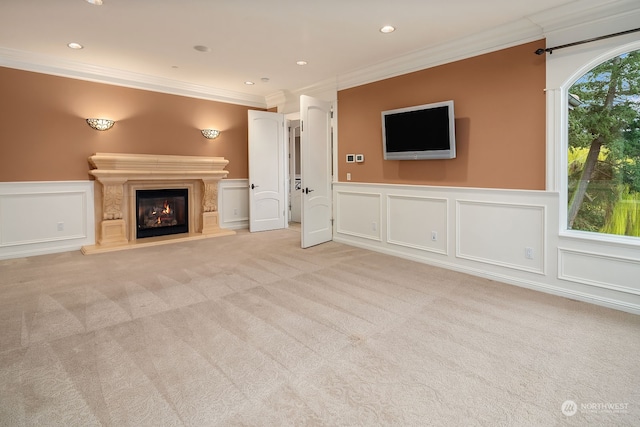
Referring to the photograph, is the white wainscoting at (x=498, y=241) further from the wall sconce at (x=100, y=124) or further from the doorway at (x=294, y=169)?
the wall sconce at (x=100, y=124)

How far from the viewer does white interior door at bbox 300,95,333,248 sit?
5.28m

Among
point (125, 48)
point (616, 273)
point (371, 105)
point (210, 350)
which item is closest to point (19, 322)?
point (210, 350)

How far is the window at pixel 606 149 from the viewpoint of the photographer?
9.92ft

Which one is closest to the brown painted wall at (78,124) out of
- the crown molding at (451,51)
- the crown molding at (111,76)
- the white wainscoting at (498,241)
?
the crown molding at (111,76)

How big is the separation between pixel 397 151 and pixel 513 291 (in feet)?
7.09

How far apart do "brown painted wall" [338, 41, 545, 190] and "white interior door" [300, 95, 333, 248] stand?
868 mm

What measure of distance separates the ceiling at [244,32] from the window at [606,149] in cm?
69

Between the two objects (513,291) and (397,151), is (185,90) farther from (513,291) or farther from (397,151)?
(513,291)

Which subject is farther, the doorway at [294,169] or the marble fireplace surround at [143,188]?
the doorway at [294,169]

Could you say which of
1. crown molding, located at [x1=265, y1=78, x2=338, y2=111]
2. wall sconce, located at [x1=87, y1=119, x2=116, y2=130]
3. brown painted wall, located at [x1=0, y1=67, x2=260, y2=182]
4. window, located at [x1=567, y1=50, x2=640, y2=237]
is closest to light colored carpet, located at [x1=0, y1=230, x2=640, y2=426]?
window, located at [x1=567, y1=50, x2=640, y2=237]

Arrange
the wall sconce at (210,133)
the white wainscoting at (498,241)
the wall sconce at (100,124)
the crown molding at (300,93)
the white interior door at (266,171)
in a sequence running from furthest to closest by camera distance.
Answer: the white interior door at (266,171) < the wall sconce at (210,133) < the crown molding at (300,93) < the wall sconce at (100,124) < the white wainscoting at (498,241)

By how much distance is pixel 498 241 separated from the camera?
148 inches

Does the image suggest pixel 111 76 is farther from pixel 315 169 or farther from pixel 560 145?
pixel 560 145

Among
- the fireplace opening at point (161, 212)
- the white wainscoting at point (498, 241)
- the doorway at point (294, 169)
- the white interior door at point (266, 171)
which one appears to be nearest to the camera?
the white wainscoting at point (498, 241)
